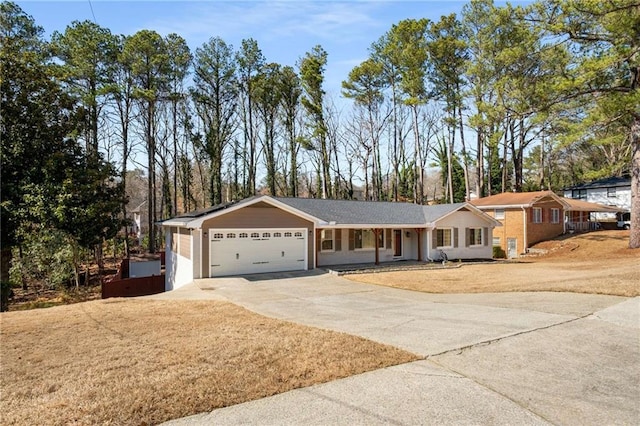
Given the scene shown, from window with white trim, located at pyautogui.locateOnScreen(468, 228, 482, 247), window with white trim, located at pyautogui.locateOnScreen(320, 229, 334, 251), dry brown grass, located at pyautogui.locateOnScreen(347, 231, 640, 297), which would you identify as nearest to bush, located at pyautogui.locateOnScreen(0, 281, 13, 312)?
window with white trim, located at pyautogui.locateOnScreen(320, 229, 334, 251)

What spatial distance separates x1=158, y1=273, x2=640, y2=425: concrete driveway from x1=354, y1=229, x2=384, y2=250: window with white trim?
407 inches

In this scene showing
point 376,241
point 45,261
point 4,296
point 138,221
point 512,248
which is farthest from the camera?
point 138,221

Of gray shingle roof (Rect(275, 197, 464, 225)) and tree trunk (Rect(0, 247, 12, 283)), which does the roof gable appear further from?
tree trunk (Rect(0, 247, 12, 283))

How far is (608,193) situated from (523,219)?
16032 mm

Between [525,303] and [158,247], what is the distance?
3063 cm

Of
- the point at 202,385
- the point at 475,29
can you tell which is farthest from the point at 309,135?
the point at 202,385

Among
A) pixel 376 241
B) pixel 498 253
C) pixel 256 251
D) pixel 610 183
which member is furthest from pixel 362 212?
pixel 610 183

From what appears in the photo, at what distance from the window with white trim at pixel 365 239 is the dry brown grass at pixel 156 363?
1377 centimetres

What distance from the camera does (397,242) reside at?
2395 cm

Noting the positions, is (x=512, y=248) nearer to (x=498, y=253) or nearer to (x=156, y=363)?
(x=498, y=253)

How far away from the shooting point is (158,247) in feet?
113

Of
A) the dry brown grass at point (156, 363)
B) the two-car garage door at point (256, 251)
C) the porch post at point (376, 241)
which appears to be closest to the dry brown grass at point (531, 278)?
the porch post at point (376, 241)

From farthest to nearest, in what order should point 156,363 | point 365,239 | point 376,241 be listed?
point 365,239
point 376,241
point 156,363

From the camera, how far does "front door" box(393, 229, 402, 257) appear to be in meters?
23.8
